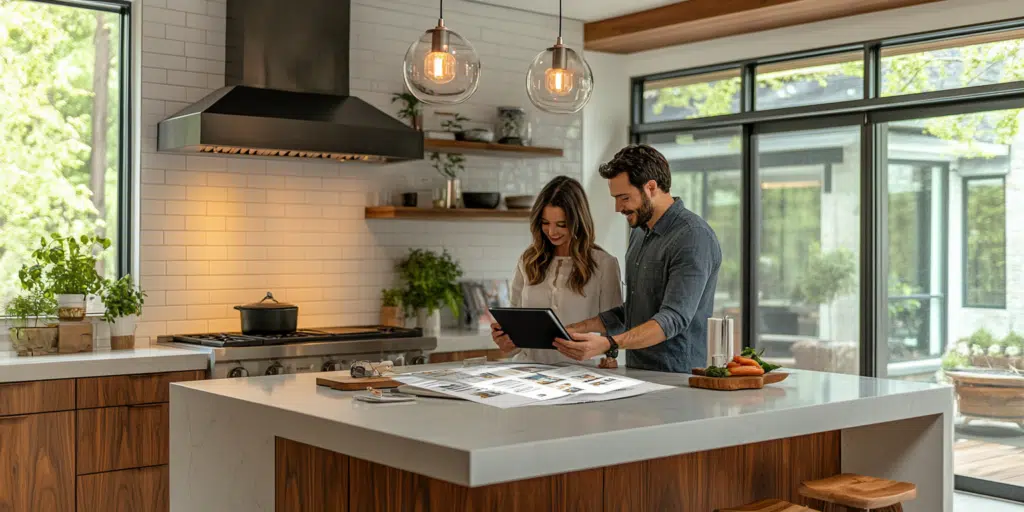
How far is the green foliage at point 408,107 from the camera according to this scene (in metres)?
6.39

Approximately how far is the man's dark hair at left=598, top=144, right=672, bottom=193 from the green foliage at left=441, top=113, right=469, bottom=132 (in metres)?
2.64

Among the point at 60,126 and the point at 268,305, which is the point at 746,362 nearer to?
the point at 268,305

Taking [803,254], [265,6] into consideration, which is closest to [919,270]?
[803,254]

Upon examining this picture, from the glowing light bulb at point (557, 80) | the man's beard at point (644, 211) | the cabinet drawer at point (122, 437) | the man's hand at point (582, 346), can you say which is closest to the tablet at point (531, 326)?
the man's hand at point (582, 346)

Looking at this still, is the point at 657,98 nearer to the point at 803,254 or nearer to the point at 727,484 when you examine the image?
the point at 803,254

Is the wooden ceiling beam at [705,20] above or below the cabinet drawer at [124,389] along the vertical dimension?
above

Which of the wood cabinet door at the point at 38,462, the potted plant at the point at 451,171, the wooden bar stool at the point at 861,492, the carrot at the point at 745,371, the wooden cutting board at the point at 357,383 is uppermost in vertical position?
the potted plant at the point at 451,171

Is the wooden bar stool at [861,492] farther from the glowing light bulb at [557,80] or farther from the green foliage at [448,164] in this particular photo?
the green foliage at [448,164]

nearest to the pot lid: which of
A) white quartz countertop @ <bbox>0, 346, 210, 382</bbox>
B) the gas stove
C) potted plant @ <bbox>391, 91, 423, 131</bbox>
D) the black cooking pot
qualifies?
the black cooking pot

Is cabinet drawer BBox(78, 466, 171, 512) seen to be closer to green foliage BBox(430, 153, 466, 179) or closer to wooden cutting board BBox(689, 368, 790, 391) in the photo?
green foliage BBox(430, 153, 466, 179)

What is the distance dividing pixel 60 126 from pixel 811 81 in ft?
14.2

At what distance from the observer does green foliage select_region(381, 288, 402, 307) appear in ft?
20.8

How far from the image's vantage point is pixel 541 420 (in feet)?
8.66

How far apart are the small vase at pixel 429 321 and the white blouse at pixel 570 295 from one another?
6.59 ft
